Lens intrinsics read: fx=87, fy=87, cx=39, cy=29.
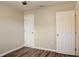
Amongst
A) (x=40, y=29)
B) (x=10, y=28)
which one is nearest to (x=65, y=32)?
(x=40, y=29)

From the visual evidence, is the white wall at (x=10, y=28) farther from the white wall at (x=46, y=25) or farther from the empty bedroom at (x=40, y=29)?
the white wall at (x=46, y=25)

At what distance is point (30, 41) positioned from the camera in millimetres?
5359

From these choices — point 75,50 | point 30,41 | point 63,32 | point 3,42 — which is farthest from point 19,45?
point 75,50

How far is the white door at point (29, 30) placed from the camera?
5254 millimetres

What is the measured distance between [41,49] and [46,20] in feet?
5.33

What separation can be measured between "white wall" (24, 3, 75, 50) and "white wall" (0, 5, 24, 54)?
973 millimetres

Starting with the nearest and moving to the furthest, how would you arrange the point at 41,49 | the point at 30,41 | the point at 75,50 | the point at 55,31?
1. the point at 75,50
2. the point at 55,31
3. the point at 41,49
4. the point at 30,41

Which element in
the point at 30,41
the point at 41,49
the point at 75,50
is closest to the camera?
the point at 75,50

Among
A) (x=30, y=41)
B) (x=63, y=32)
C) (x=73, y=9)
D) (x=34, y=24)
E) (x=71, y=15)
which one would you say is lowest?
(x=30, y=41)

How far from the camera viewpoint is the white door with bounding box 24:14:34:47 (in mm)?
5254

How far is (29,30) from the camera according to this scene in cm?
541

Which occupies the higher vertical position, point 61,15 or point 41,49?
point 61,15

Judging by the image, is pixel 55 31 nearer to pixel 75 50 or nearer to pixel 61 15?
pixel 61 15

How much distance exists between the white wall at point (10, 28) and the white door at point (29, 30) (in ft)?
0.89
